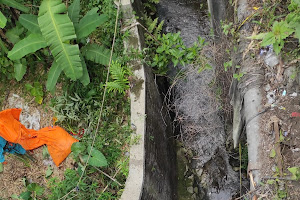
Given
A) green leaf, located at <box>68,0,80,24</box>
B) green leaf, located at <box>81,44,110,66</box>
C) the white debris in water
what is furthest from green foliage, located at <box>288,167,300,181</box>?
the white debris in water

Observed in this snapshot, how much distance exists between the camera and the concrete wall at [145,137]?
3.18 m

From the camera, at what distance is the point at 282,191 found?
8.30ft

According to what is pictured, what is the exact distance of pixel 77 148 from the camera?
3.66 meters

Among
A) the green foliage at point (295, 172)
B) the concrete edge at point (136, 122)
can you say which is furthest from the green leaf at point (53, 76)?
the green foliage at point (295, 172)

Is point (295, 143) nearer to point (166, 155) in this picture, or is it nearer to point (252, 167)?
point (252, 167)

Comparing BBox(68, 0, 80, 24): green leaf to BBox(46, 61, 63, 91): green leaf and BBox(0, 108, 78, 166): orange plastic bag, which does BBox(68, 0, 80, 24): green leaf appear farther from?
BBox(0, 108, 78, 166): orange plastic bag

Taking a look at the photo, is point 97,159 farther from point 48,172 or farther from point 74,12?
point 74,12

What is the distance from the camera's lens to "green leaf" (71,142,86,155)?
3.65m

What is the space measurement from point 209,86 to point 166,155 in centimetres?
147

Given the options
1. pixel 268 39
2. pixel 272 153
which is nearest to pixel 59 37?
pixel 268 39

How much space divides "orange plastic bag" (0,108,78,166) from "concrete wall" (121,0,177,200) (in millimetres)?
1143

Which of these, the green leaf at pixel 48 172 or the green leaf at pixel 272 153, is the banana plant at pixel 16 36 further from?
the green leaf at pixel 272 153

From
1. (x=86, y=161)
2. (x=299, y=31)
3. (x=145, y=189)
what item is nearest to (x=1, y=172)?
(x=86, y=161)

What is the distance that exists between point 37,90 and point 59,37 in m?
1.30
